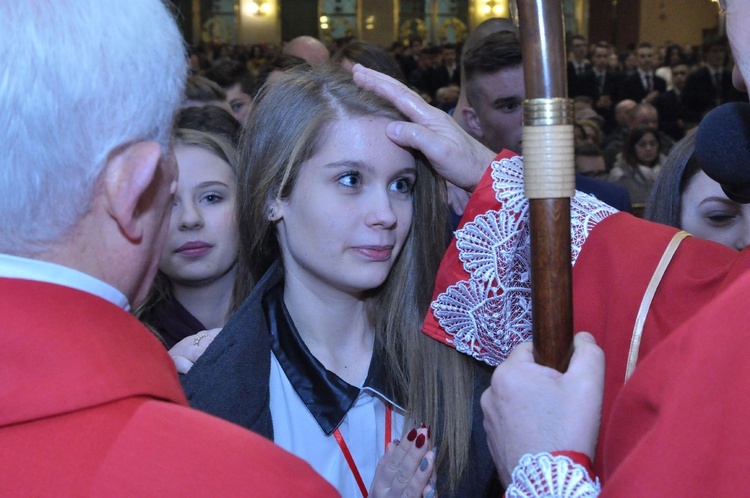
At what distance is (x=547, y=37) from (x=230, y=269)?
1.74 meters

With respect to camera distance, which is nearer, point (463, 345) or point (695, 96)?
point (463, 345)

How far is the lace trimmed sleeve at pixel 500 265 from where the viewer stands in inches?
68.1

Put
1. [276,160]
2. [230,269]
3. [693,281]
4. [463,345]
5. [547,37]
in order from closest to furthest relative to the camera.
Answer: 1. [547,37]
2. [693,281]
3. [463,345]
4. [276,160]
5. [230,269]

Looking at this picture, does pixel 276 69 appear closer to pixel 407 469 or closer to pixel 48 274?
pixel 407 469

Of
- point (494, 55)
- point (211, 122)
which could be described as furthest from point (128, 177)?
point (494, 55)

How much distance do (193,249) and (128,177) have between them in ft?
5.31

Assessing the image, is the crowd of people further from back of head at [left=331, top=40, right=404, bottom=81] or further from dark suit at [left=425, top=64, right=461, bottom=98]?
dark suit at [left=425, top=64, right=461, bottom=98]

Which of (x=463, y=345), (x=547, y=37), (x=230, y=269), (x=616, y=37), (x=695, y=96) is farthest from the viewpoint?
(x=616, y=37)

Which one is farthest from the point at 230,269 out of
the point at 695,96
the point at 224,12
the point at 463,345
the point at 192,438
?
the point at 224,12

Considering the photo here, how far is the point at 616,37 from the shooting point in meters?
18.3

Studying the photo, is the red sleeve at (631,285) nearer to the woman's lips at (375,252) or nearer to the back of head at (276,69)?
the woman's lips at (375,252)

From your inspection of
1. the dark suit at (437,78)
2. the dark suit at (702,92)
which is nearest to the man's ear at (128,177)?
the dark suit at (702,92)

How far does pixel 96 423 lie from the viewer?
894mm

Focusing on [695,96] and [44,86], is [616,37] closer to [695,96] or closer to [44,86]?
[695,96]
